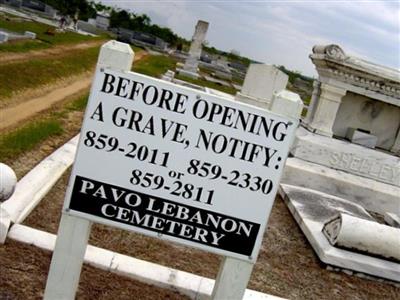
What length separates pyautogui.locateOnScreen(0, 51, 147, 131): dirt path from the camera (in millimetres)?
8837

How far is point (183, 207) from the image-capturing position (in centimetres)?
282

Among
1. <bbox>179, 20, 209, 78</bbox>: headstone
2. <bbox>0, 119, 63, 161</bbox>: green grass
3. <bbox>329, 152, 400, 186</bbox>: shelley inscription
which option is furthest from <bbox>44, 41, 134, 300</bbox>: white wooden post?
<bbox>179, 20, 209, 78</bbox>: headstone

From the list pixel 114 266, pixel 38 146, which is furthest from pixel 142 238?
pixel 38 146

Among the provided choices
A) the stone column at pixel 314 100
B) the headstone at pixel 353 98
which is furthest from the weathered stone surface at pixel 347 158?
the stone column at pixel 314 100

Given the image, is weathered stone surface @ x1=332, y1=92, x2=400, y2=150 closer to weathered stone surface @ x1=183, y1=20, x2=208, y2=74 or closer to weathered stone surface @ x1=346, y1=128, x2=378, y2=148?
weathered stone surface @ x1=346, y1=128, x2=378, y2=148

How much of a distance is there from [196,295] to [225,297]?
3.11ft

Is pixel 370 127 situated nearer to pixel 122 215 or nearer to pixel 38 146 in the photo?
pixel 38 146

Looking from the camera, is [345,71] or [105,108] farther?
[345,71]

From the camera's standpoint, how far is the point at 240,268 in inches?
115

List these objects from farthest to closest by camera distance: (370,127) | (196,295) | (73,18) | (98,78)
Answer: (73,18)
(370,127)
(196,295)
(98,78)

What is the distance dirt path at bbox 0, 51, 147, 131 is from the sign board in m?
5.99

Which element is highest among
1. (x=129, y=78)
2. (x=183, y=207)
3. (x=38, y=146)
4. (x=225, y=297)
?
(x=129, y=78)

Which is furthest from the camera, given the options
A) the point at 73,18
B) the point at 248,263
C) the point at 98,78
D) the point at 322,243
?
the point at 73,18

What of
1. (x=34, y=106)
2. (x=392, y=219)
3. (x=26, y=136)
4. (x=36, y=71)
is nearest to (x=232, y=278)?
(x=392, y=219)
